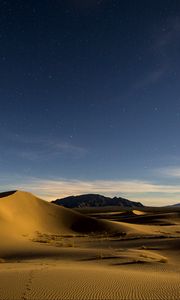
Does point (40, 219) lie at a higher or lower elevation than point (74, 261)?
Answer: higher

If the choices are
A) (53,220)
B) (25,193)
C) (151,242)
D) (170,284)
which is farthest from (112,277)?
(25,193)

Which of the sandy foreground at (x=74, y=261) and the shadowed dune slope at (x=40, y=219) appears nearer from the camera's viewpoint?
the sandy foreground at (x=74, y=261)

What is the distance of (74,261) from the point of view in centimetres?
1762

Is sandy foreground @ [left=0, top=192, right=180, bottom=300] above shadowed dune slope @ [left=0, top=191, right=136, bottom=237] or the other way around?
the other way around

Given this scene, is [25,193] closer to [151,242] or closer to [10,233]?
[10,233]

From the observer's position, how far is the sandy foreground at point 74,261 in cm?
928

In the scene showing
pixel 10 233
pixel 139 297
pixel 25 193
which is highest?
pixel 25 193

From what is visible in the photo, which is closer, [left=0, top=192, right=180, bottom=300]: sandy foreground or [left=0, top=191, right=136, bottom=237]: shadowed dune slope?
[left=0, top=192, right=180, bottom=300]: sandy foreground

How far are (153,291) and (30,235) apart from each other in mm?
25219

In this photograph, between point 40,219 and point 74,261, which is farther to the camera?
point 40,219

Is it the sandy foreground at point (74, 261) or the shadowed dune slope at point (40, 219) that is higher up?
the shadowed dune slope at point (40, 219)

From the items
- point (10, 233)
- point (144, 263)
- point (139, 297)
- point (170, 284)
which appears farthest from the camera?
point (10, 233)

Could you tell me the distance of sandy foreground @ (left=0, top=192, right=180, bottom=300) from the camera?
30.5 ft

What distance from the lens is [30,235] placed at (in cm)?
3341
